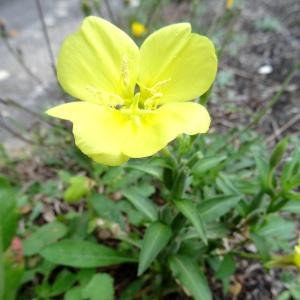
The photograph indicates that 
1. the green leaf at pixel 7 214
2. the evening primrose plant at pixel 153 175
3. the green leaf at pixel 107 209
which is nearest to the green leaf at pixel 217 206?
the evening primrose plant at pixel 153 175

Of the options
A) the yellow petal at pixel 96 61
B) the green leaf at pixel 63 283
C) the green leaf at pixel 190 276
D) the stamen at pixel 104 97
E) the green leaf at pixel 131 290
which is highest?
the yellow petal at pixel 96 61

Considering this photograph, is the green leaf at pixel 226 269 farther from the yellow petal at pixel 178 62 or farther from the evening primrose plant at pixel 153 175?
the yellow petal at pixel 178 62

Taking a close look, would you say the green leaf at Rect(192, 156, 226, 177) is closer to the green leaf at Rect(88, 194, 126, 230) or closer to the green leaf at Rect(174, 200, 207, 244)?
the green leaf at Rect(174, 200, 207, 244)

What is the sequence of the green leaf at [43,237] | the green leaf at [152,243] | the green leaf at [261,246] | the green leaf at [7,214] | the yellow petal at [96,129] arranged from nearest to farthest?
the yellow petal at [96,129] < the green leaf at [152,243] < the green leaf at [261,246] < the green leaf at [7,214] < the green leaf at [43,237]

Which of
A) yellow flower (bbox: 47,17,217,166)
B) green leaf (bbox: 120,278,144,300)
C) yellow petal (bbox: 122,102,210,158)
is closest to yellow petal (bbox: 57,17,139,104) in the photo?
yellow flower (bbox: 47,17,217,166)

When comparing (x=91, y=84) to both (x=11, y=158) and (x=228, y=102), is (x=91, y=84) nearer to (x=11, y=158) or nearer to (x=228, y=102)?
(x=11, y=158)

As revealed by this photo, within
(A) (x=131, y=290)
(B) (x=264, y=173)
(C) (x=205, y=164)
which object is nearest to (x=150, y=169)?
(C) (x=205, y=164)
